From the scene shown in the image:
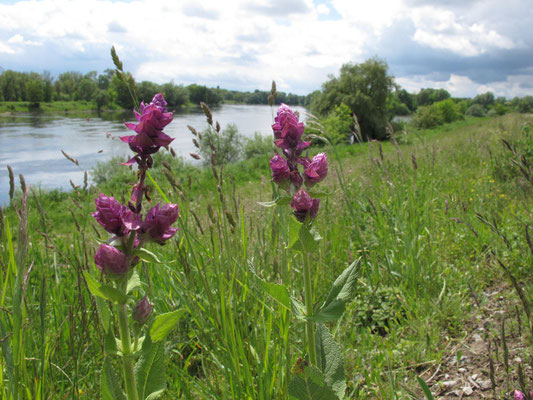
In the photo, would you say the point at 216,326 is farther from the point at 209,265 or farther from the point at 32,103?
the point at 32,103

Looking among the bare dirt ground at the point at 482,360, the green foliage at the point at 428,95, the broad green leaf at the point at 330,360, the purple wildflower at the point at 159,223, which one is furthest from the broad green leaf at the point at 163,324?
the green foliage at the point at 428,95

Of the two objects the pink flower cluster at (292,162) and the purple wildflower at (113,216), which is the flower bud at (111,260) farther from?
the pink flower cluster at (292,162)

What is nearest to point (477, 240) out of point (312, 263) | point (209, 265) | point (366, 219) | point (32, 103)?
point (366, 219)

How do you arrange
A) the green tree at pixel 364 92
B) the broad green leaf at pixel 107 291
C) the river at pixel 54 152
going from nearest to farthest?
1. the broad green leaf at pixel 107 291
2. the river at pixel 54 152
3. the green tree at pixel 364 92

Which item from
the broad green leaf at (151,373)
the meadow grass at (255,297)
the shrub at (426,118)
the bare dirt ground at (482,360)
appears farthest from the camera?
the shrub at (426,118)

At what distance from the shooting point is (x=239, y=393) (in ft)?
5.01

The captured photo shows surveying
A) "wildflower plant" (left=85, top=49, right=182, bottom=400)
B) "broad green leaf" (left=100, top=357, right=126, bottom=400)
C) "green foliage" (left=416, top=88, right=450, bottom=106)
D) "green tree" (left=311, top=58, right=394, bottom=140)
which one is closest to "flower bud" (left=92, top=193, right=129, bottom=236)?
"wildflower plant" (left=85, top=49, right=182, bottom=400)

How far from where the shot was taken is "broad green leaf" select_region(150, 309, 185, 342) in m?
0.98

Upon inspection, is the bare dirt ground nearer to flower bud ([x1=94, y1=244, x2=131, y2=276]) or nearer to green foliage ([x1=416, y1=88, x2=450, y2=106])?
flower bud ([x1=94, y1=244, x2=131, y2=276])

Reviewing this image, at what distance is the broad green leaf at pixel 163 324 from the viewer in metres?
0.98

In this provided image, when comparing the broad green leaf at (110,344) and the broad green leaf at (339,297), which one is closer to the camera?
the broad green leaf at (110,344)

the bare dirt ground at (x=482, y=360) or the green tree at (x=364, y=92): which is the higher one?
the green tree at (x=364, y=92)

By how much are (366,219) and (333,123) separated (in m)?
19.9

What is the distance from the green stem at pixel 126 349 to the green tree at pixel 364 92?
3026 centimetres
